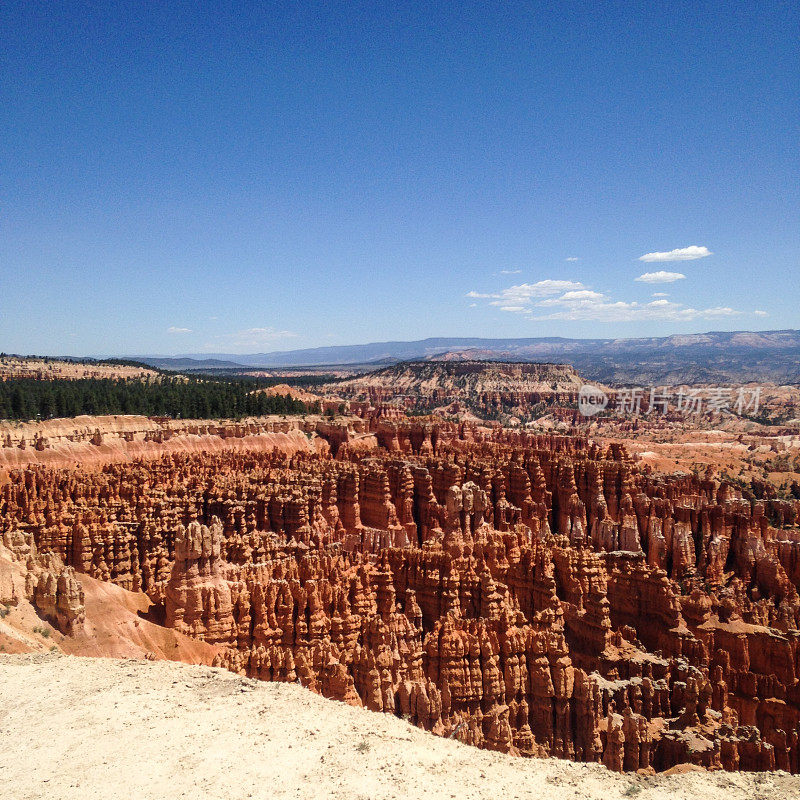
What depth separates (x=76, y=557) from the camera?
30.2 meters

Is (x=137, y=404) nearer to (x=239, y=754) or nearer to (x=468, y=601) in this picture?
(x=468, y=601)

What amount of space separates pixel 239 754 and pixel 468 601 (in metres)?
16.6

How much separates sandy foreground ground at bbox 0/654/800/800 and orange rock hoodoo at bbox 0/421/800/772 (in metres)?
6.71

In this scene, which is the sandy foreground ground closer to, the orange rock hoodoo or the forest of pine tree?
the orange rock hoodoo

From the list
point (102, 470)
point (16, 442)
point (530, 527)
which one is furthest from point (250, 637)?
point (16, 442)

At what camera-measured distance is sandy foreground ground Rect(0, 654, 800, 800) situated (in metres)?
Result: 10.7

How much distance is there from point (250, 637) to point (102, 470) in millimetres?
29054

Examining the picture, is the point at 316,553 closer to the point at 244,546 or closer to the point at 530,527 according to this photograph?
the point at 244,546

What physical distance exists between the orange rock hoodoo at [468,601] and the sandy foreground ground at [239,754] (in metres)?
6.71

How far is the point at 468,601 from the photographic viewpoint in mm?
26969

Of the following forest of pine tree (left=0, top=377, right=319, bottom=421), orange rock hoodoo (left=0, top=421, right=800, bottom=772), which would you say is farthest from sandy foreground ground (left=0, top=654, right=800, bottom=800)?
forest of pine tree (left=0, top=377, right=319, bottom=421)

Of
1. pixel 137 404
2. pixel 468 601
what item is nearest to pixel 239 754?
pixel 468 601

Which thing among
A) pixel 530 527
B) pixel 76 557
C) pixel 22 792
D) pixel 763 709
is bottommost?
pixel 763 709

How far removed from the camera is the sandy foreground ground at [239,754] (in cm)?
1073
